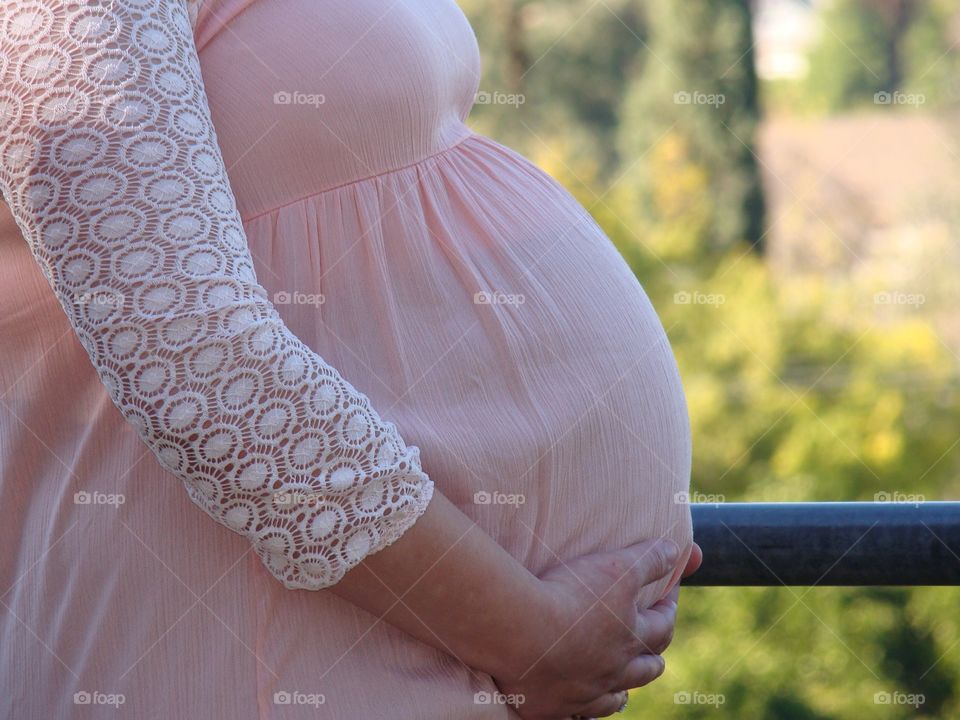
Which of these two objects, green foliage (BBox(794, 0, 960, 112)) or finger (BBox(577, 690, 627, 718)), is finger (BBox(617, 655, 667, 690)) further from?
green foliage (BBox(794, 0, 960, 112))

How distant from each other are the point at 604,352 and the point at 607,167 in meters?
14.5

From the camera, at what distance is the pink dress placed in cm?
67

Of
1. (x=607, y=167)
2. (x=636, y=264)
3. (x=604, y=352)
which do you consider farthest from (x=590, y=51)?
(x=604, y=352)

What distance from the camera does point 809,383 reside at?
18.4 feet

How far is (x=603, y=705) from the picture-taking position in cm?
84

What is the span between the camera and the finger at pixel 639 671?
2.75 feet

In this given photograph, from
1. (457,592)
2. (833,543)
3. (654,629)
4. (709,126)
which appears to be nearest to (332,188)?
(457,592)

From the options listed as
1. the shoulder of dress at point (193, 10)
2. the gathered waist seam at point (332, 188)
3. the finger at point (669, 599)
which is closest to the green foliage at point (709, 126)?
the finger at point (669, 599)

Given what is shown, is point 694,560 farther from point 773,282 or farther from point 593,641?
point 773,282

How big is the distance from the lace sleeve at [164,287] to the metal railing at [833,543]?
0.49m

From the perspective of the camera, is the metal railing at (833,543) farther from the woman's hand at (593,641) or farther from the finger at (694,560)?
the woman's hand at (593,641)

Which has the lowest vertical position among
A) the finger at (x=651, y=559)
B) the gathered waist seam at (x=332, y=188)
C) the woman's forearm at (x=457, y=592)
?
the finger at (x=651, y=559)

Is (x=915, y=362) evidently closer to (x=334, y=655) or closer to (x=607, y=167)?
(x=334, y=655)

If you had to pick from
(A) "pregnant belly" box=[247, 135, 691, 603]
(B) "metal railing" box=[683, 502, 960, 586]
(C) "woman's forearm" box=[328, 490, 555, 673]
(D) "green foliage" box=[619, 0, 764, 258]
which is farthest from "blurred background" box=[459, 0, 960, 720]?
(C) "woman's forearm" box=[328, 490, 555, 673]
